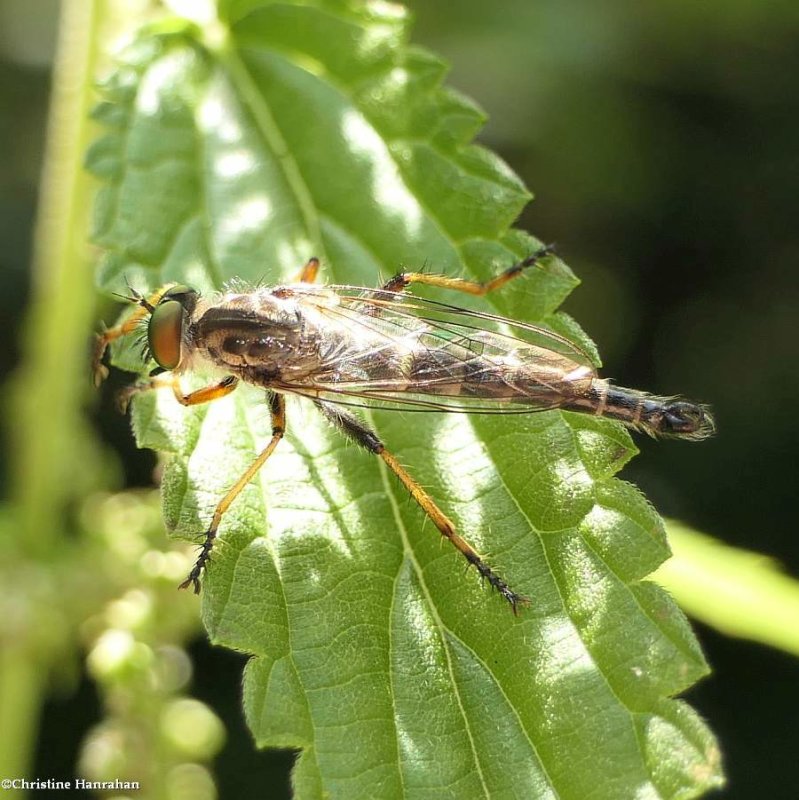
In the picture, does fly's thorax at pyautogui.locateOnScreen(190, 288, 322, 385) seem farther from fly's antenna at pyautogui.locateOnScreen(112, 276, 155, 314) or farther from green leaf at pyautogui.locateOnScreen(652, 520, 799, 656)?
green leaf at pyautogui.locateOnScreen(652, 520, 799, 656)

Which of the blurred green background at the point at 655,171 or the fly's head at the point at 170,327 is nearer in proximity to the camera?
the fly's head at the point at 170,327

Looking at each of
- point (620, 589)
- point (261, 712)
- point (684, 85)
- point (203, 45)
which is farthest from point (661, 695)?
point (684, 85)

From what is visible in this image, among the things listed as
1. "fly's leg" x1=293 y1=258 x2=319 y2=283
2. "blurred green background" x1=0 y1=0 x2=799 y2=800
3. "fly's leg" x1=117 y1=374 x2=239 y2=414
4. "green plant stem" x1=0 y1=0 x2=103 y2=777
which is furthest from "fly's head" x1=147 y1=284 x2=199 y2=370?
"blurred green background" x1=0 y1=0 x2=799 y2=800

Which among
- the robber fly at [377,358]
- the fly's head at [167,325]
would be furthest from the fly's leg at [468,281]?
the fly's head at [167,325]

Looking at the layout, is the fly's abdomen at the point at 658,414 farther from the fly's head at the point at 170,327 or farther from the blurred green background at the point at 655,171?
the blurred green background at the point at 655,171

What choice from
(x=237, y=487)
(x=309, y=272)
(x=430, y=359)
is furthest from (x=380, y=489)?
(x=309, y=272)

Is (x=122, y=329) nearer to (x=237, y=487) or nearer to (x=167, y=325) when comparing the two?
(x=167, y=325)
